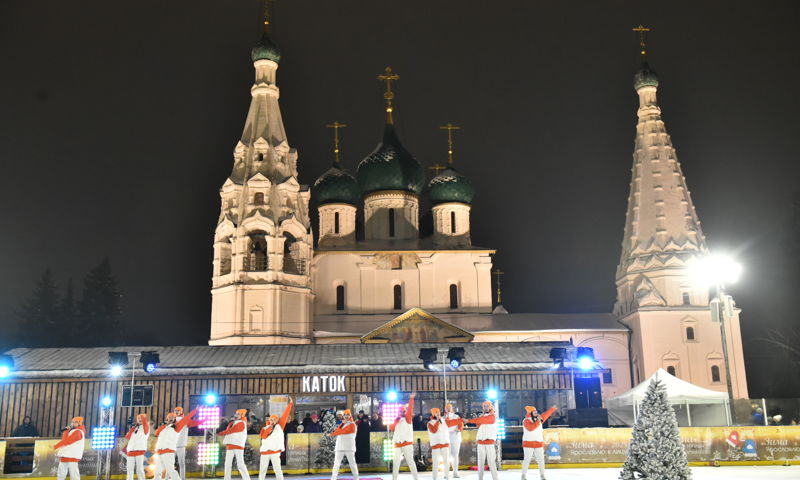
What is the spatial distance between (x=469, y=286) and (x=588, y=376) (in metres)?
24.9

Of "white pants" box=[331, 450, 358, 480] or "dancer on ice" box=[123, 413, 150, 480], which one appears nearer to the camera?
"white pants" box=[331, 450, 358, 480]

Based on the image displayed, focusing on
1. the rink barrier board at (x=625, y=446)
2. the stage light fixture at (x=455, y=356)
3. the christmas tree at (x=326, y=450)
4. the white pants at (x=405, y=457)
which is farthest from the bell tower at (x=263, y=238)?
the white pants at (x=405, y=457)

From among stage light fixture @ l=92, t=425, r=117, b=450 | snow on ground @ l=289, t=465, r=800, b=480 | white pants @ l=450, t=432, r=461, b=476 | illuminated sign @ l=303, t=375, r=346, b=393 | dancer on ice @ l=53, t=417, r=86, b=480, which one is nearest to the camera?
dancer on ice @ l=53, t=417, r=86, b=480

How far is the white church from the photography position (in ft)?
148

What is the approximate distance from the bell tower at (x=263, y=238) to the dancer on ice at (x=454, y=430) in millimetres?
24944

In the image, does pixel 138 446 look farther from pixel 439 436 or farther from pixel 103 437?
Answer: pixel 439 436

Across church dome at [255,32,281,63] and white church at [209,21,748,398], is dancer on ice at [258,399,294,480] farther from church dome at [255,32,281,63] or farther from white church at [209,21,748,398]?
church dome at [255,32,281,63]

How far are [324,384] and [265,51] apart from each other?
23745mm

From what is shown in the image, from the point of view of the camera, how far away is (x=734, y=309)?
48125mm

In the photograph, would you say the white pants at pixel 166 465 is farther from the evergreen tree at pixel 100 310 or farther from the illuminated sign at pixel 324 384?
the evergreen tree at pixel 100 310

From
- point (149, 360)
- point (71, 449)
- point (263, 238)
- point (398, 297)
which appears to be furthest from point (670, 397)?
point (398, 297)

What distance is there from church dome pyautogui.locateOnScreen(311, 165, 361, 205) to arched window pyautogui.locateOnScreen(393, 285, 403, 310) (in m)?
6.60

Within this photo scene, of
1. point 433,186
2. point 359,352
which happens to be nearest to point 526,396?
point 359,352

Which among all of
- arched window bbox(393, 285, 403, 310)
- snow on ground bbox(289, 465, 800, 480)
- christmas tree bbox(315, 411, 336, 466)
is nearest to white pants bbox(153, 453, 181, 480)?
snow on ground bbox(289, 465, 800, 480)
